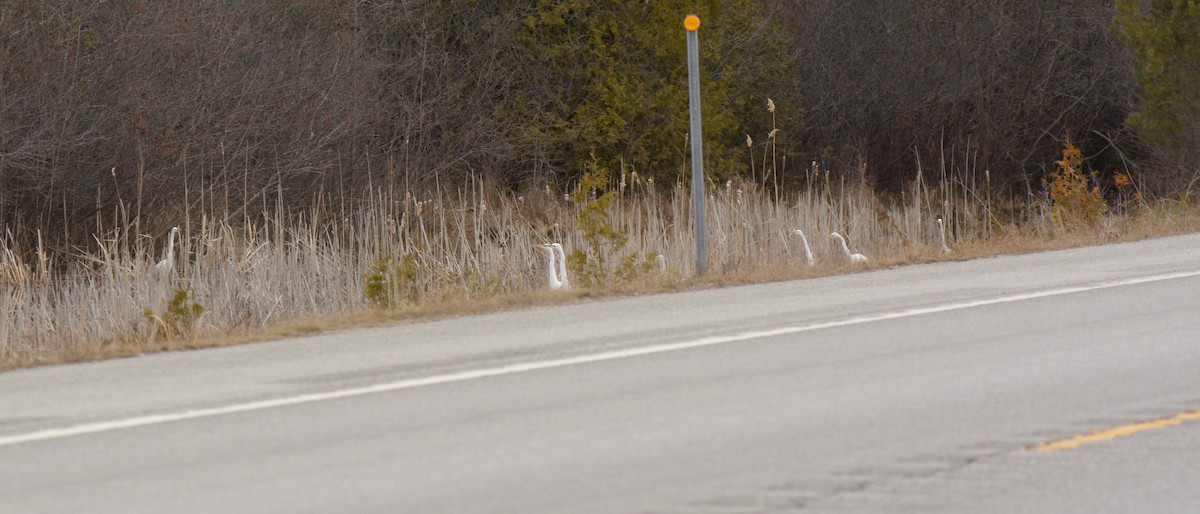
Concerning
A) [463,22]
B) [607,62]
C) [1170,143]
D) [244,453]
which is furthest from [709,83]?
[244,453]

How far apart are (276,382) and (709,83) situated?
75.0 feet

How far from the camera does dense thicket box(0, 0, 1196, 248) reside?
19344 millimetres

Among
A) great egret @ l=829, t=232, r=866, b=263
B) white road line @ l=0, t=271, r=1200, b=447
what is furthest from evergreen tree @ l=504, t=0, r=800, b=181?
white road line @ l=0, t=271, r=1200, b=447

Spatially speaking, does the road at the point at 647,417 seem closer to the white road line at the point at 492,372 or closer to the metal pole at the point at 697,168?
the white road line at the point at 492,372

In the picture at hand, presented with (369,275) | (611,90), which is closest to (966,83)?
(611,90)

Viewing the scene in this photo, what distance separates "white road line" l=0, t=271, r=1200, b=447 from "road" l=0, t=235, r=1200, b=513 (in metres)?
0.03

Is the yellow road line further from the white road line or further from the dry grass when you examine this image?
the dry grass

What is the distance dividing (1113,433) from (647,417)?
6.72 feet

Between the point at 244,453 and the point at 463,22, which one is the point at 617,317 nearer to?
the point at 244,453

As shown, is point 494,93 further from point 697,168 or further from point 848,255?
point 697,168

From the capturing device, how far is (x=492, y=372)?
8.50 m

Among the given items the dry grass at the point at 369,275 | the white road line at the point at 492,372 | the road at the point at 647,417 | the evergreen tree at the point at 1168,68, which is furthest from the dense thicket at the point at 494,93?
the road at the point at 647,417

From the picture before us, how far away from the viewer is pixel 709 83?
1199 inches

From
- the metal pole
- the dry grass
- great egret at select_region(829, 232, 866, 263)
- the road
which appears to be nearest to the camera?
the road
